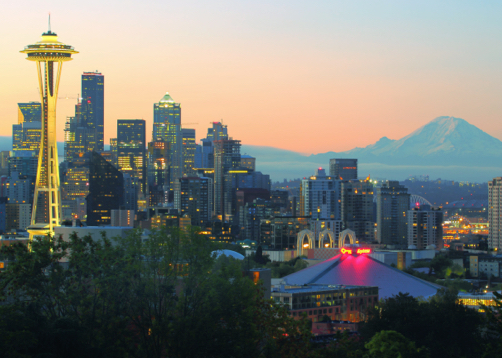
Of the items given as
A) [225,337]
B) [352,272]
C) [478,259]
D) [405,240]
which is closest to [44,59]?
[352,272]

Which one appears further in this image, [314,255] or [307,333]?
[314,255]

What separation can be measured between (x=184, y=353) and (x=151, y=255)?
5.98 metres

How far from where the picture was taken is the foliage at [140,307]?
29.3m

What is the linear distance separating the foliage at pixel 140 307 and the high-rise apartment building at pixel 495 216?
15341 cm

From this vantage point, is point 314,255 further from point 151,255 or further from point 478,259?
point 151,255

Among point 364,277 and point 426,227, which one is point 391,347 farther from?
point 426,227

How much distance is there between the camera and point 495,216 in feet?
589

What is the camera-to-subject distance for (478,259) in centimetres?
12775

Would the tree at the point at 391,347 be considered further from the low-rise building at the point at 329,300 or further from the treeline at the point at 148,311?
the low-rise building at the point at 329,300

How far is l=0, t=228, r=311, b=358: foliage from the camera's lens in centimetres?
2933

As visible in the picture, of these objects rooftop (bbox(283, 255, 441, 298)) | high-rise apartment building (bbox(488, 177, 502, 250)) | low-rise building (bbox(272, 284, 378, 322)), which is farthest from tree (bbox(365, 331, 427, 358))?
high-rise apartment building (bbox(488, 177, 502, 250))

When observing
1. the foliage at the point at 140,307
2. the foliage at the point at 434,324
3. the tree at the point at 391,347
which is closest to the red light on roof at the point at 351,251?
the foliage at the point at 434,324

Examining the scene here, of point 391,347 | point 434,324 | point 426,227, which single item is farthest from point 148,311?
point 426,227

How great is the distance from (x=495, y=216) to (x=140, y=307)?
158103mm
